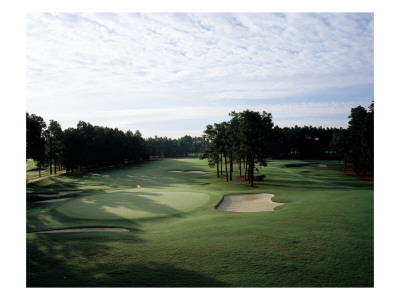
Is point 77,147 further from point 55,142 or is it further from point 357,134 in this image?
point 357,134

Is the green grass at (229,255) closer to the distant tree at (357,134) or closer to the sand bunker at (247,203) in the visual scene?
the sand bunker at (247,203)

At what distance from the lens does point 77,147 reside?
49625 millimetres

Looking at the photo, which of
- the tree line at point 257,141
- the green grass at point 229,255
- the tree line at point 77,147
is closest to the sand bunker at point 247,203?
the green grass at point 229,255

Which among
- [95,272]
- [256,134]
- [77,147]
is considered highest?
A: [256,134]

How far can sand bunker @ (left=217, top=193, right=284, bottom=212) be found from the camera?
1567 cm

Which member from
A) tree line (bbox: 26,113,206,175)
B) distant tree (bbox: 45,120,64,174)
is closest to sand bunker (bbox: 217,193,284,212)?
tree line (bbox: 26,113,206,175)

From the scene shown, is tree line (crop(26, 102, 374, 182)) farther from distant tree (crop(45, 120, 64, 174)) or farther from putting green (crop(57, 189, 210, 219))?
putting green (crop(57, 189, 210, 219))

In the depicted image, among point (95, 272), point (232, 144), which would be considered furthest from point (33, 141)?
point (95, 272)

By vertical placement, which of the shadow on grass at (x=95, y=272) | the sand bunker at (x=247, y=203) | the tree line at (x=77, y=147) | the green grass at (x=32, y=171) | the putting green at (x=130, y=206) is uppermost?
the tree line at (x=77, y=147)

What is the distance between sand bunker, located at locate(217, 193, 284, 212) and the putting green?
172cm

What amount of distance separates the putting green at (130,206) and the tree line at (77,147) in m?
16.2

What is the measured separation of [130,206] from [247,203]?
27.0 feet

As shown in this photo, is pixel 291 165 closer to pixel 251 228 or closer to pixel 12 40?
pixel 251 228

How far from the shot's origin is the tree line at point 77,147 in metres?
31.2
